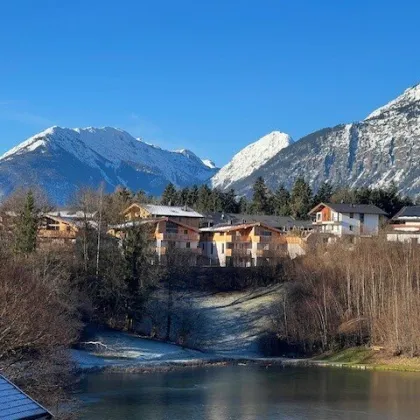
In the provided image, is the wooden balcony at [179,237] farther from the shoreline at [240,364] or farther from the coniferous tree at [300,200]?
the coniferous tree at [300,200]

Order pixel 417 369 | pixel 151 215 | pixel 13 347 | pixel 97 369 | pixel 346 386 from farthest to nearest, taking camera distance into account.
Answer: pixel 151 215, pixel 417 369, pixel 97 369, pixel 346 386, pixel 13 347

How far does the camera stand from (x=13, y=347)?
23.5 m

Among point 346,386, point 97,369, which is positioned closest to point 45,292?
point 97,369

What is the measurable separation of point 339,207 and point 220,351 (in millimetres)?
31653

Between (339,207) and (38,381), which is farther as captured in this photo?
(339,207)

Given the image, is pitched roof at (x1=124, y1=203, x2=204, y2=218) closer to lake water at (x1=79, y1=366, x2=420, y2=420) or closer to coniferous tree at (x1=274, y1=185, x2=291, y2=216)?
coniferous tree at (x1=274, y1=185, x2=291, y2=216)

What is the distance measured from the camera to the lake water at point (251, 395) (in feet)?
95.5

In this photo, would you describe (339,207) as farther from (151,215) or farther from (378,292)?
(378,292)

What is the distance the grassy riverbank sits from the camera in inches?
1738

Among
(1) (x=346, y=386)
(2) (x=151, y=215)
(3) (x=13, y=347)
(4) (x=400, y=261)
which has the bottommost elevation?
(1) (x=346, y=386)

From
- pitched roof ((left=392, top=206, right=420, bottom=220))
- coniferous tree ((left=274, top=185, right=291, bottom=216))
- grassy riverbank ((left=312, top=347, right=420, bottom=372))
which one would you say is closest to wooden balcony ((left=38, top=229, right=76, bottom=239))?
grassy riverbank ((left=312, top=347, right=420, bottom=372))

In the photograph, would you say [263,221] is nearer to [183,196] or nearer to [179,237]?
[179,237]

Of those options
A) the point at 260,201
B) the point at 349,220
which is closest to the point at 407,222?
the point at 349,220

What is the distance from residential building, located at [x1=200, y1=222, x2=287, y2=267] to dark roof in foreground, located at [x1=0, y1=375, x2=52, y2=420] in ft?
185
